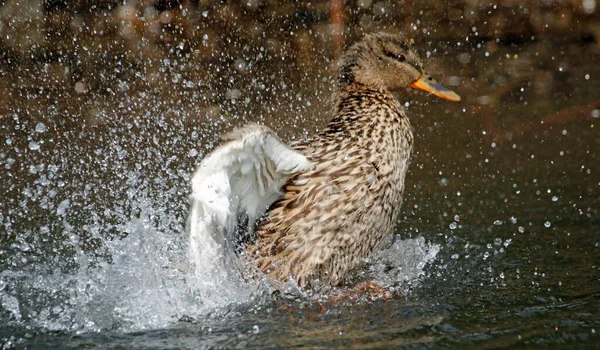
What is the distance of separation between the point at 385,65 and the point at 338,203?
1130 mm

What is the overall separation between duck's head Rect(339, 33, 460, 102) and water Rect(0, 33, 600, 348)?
0.93 meters

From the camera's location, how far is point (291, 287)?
4.05 meters

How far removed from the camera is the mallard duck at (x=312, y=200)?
12.2 feet

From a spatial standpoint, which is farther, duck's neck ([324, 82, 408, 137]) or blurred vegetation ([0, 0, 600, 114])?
blurred vegetation ([0, 0, 600, 114])

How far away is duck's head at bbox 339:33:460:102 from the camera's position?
15.6 feet

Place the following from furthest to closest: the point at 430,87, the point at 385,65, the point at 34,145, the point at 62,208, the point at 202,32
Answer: the point at 202,32 → the point at 34,145 → the point at 62,208 → the point at 430,87 → the point at 385,65

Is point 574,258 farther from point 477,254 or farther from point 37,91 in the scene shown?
point 37,91

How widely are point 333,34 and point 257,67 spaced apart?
0.88 meters

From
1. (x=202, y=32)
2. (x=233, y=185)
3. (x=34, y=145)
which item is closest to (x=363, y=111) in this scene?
(x=233, y=185)

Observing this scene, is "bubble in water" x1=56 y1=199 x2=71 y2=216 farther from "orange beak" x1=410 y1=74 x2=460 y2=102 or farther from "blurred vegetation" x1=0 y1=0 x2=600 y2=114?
"blurred vegetation" x1=0 y1=0 x2=600 y2=114

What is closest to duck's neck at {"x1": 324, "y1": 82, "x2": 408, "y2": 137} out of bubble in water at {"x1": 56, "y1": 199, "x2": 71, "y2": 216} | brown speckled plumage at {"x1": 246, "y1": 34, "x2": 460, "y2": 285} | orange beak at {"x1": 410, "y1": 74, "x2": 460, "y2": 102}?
brown speckled plumage at {"x1": 246, "y1": 34, "x2": 460, "y2": 285}

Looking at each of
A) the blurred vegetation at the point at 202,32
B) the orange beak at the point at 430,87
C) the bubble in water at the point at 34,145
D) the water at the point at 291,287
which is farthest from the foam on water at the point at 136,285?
the blurred vegetation at the point at 202,32

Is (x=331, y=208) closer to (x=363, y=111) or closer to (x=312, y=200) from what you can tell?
(x=312, y=200)

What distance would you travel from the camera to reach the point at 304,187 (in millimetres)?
4027
